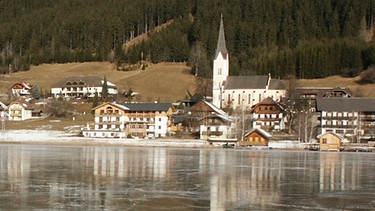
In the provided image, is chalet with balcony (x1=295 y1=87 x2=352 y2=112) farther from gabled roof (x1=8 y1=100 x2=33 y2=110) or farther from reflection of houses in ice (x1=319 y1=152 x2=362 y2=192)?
reflection of houses in ice (x1=319 y1=152 x2=362 y2=192)

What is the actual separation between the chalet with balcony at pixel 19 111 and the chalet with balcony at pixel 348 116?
43117 mm

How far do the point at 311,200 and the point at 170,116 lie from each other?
57688 mm

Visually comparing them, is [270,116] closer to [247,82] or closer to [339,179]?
[247,82]

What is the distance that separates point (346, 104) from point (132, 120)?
29.2m

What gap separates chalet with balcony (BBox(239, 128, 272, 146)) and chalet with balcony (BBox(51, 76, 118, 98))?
42395mm

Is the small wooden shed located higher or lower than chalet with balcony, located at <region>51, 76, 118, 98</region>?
lower

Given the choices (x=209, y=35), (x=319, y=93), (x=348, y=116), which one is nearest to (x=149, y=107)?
(x=348, y=116)

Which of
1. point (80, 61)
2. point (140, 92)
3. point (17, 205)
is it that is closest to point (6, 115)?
point (140, 92)

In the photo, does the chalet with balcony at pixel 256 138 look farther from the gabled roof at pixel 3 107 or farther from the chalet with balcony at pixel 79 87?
the chalet with balcony at pixel 79 87

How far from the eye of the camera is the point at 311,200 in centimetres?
1922

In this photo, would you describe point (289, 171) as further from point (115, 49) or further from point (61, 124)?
point (115, 49)

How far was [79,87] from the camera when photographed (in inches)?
4215

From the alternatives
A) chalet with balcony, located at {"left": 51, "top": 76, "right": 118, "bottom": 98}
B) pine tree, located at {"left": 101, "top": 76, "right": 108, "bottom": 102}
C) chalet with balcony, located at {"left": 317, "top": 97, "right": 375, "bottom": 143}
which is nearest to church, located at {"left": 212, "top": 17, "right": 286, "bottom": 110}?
pine tree, located at {"left": 101, "top": 76, "right": 108, "bottom": 102}

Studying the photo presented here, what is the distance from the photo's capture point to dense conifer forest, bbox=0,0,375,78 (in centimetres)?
11350
